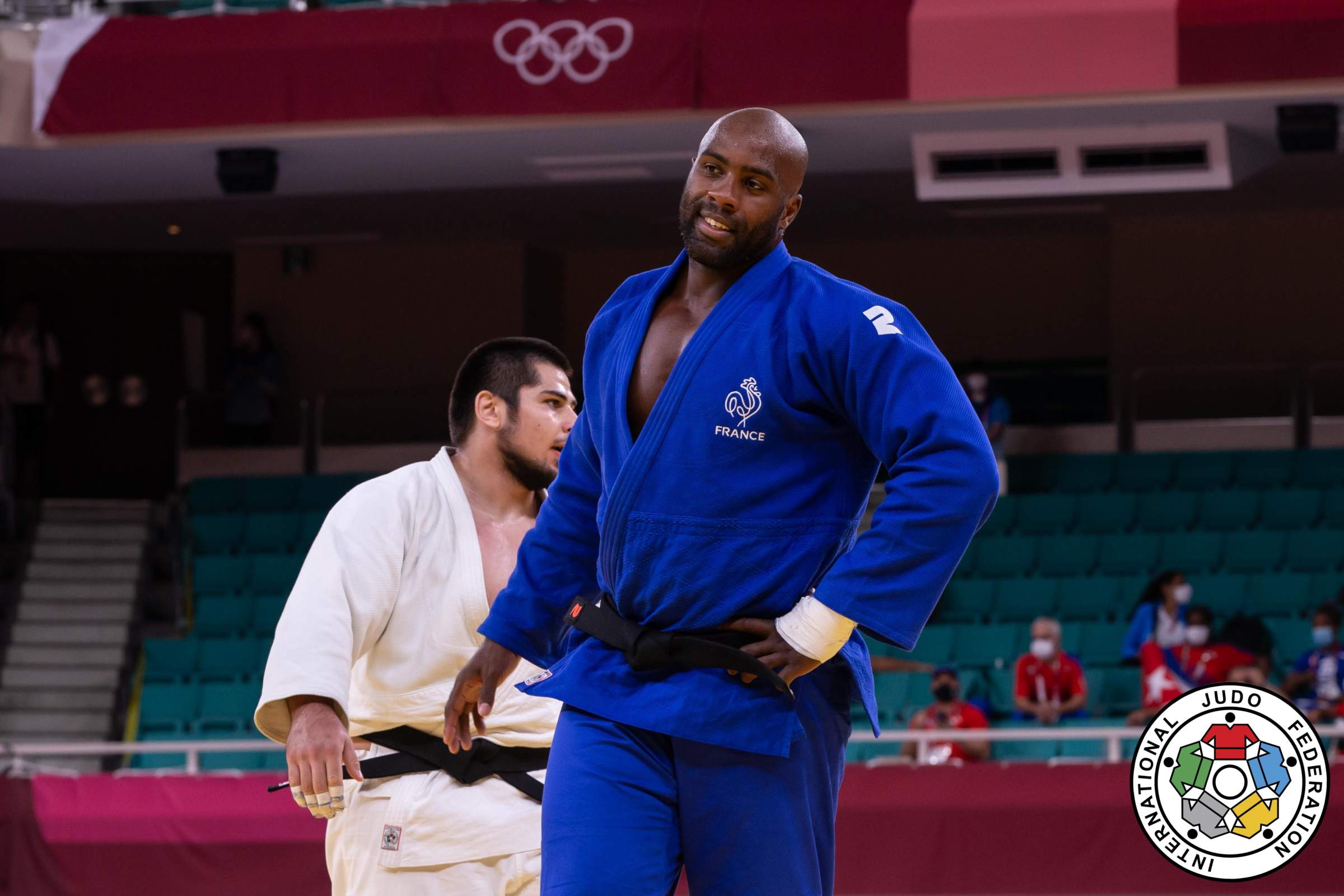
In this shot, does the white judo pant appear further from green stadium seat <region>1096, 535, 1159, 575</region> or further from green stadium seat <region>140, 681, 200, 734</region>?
green stadium seat <region>1096, 535, 1159, 575</region>

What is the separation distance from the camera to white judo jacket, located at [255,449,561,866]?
12.3ft

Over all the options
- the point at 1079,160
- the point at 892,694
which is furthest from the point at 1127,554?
the point at 1079,160

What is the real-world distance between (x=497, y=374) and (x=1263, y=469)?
1025 cm

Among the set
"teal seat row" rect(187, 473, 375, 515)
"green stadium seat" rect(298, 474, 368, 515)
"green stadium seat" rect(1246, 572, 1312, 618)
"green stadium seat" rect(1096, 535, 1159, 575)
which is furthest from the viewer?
"teal seat row" rect(187, 473, 375, 515)

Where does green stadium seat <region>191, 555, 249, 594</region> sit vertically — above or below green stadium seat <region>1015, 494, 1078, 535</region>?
below

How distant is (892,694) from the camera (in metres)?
10.4

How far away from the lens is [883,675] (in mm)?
10602

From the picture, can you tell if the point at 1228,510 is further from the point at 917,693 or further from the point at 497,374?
the point at 497,374

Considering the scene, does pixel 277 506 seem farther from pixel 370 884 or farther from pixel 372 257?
pixel 370 884

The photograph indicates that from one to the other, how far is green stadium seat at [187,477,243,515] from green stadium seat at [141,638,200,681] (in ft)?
7.96

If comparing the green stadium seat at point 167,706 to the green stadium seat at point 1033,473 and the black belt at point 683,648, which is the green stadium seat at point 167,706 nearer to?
the green stadium seat at point 1033,473

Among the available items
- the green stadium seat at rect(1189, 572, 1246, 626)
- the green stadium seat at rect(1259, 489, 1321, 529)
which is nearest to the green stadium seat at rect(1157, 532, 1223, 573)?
the green stadium seat at rect(1189, 572, 1246, 626)

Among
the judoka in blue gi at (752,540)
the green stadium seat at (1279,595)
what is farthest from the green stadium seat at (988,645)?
the judoka in blue gi at (752,540)

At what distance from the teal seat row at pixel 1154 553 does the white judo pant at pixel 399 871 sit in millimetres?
8237
